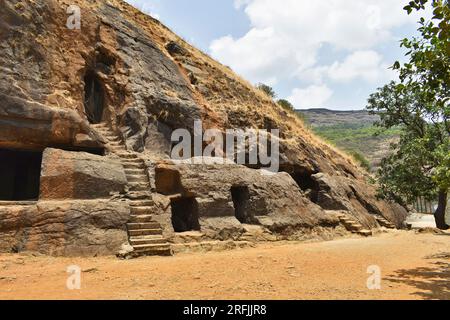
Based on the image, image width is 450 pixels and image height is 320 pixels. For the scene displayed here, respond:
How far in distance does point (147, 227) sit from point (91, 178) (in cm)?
214

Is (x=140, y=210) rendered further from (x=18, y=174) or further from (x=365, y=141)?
(x=365, y=141)

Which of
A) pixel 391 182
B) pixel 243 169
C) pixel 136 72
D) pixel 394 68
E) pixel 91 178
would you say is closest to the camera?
pixel 394 68

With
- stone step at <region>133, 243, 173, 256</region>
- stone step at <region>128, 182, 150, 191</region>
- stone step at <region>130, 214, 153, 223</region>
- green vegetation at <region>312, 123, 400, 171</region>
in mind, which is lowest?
stone step at <region>133, 243, 173, 256</region>

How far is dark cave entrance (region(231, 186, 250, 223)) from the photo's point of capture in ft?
48.4

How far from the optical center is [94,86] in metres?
16.3

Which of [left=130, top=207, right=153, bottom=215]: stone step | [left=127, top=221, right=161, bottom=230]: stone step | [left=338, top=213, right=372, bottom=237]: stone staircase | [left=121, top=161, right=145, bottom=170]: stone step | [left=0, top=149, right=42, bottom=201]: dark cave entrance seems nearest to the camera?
[left=127, top=221, right=161, bottom=230]: stone step

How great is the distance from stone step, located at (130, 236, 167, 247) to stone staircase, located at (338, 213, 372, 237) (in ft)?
35.0

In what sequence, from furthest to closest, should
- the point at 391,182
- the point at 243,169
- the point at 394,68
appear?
the point at 391,182
the point at 243,169
the point at 394,68

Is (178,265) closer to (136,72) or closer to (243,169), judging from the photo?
(243,169)

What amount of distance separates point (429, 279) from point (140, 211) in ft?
25.4

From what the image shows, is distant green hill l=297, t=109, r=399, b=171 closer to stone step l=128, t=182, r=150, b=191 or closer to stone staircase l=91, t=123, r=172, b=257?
stone staircase l=91, t=123, r=172, b=257

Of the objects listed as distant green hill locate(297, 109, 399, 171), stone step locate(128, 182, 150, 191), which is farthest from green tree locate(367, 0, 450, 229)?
distant green hill locate(297, 109, 399, 171)
